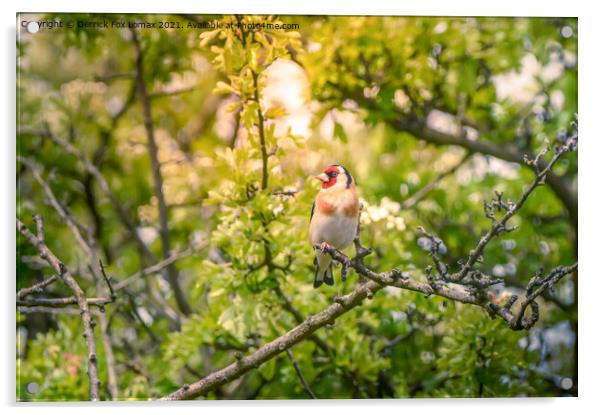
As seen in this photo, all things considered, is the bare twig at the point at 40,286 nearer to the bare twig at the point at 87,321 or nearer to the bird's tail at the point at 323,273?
the bare twig at the point at 87,321

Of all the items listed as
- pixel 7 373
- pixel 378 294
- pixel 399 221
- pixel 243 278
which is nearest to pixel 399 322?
pixel 378 294

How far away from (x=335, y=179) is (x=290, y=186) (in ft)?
0.59

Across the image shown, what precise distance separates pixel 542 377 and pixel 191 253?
161 centimetres

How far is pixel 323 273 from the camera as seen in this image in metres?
3.48

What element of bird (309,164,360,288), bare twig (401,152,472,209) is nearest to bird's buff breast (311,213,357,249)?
bird (309,164,360,288)

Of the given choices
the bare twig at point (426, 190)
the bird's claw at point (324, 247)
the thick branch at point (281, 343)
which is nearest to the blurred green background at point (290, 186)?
the bare twig at point (426, 190)

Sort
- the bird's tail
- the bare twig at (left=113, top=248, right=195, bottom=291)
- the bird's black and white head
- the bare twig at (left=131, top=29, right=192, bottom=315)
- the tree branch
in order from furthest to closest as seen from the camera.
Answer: the bare twig at (left=131, top=29, right=192, bottom=315), the bare twig at (left=113, top=248, right=195, bottom=291), the bird's tail, the bird's black and white head, the tree branch

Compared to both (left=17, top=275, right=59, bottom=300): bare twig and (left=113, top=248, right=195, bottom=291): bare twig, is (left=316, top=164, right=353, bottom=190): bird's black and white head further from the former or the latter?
(left=17, top=275, right=59, bottom=300): bare twig

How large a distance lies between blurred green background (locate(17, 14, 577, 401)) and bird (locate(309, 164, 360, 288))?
3.0 inches

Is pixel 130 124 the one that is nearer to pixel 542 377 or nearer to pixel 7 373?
pixel 7 373

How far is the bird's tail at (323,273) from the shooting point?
3418 mm

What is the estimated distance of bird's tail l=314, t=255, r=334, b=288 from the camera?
3.42 m

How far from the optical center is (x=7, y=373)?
342 centimetres
